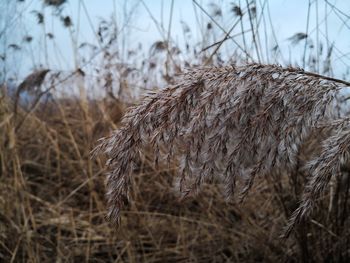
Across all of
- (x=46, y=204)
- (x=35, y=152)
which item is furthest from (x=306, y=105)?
(x=35, y=152)

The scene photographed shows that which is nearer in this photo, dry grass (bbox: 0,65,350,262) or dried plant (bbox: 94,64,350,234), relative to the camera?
dried plant (bbox: 94,64,350,234)

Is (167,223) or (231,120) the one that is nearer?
(231,120)

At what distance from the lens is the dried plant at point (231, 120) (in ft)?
2.46

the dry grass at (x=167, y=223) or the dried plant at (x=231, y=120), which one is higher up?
the dried plant at (x=231, y=120)

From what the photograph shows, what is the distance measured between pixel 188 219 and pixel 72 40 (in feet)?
4.88

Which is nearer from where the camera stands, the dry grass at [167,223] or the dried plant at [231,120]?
the dried plant at [231,120]

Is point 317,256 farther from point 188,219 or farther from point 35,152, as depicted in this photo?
point 35,152

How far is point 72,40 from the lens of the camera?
278 cm

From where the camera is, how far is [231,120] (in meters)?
0.78

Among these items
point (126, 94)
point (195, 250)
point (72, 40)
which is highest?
point (72, 40)

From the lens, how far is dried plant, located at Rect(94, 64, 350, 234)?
2.46 ft

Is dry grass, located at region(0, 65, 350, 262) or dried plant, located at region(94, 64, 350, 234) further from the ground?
dried plant, located at region(94, 64, 350, 234)

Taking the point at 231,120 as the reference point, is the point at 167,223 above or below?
below

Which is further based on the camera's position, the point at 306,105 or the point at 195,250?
the point at 195,250
